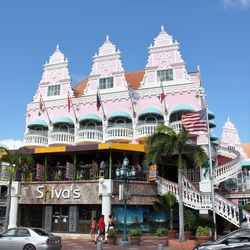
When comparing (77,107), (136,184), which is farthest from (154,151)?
(77,107)

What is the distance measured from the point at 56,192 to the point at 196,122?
437 inches

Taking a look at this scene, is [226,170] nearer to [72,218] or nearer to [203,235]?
[203,235]

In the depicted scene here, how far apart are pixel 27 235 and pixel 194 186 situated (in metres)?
14.1

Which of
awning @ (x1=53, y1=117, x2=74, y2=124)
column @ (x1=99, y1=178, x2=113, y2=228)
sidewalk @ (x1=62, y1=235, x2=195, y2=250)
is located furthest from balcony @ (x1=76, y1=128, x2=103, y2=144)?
sidewalk @ (x1=62, y1=235, x2=195, y2=250)

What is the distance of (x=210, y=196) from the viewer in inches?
925

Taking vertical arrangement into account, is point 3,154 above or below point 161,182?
above

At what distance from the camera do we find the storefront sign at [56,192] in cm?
2492

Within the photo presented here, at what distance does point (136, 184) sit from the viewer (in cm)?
2491

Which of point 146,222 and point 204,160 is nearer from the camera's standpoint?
point 204,160

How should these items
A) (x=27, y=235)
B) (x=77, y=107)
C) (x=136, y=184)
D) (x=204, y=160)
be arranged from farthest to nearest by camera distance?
(x=77, y=107) < (x=136, y=184) < (x=204, y=160) < (x=27, y=235)

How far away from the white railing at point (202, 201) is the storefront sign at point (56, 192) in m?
6.05

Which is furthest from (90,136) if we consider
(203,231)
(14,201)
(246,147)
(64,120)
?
(246,147)

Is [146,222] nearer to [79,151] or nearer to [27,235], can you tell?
[79,151]

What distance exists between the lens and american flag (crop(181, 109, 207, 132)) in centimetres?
2366
